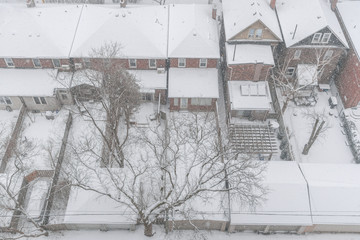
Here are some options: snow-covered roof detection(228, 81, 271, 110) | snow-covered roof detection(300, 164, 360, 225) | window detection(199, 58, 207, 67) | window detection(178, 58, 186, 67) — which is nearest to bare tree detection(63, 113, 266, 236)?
snow-covered roof detection(228, 81, 271, 110)

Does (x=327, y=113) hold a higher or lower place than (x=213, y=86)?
lower

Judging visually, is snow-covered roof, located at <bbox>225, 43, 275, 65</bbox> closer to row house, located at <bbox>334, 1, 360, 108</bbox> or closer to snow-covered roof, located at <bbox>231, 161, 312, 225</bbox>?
row house, located at <bbox>334, 1, 360, 108</bbox>

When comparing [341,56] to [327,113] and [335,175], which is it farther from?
[335,175]

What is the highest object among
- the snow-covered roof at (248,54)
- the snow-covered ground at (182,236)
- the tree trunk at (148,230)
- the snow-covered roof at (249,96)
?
the snow-covered roof at (248,54)

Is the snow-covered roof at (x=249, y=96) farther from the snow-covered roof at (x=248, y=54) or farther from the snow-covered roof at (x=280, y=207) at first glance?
the snow-covered roof at (x=280, y=207)

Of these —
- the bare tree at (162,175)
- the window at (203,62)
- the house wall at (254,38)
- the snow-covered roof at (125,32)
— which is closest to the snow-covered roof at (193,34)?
the window at (203,62)

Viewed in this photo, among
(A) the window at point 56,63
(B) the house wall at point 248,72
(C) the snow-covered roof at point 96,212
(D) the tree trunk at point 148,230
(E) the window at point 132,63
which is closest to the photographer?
(D) the tree trunk at point 148,230

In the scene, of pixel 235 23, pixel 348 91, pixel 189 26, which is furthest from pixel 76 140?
pixel 348 91
